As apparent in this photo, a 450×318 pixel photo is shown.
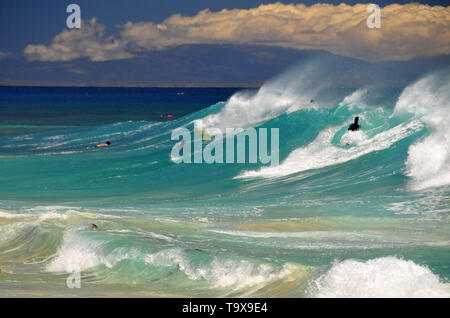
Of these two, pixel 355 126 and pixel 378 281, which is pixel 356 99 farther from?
pixel 378 281

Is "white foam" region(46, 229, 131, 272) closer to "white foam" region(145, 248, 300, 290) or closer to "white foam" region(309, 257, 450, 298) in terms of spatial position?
"white foam" region(145, 248, 300, 290)

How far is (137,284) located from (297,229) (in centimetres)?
402

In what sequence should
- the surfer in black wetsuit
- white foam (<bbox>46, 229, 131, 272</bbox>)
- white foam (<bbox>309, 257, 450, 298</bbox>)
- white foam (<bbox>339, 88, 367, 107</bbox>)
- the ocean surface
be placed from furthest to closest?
1. white foam (<bbox>339, 88, 367, 107</bbox>)
2. the surfer in black wetsuit
3. white foam (<bbox>46, 229, 131, 272</bbox>)
4. the ocean surface
5. white foam (<bbox>309, 257, 450, 298</bbox>)

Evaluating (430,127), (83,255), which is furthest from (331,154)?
(83,255)

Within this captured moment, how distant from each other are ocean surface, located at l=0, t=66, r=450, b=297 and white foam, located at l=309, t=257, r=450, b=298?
2 cm

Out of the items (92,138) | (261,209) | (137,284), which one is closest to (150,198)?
(261,209)

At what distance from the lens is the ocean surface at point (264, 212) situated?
8.42 m

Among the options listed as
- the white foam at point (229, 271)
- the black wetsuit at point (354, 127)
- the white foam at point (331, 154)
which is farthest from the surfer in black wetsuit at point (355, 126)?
the white foam at point (229, 271)

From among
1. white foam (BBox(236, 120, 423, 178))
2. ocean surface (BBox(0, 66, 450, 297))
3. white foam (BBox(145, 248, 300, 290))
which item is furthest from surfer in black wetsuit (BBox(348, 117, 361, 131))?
white foam (BBox(145, 248, 300, 290))

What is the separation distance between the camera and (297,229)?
468 inches

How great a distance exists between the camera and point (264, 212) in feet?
45.8

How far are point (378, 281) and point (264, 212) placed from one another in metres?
6.47

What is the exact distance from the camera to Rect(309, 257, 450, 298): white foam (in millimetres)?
7316
